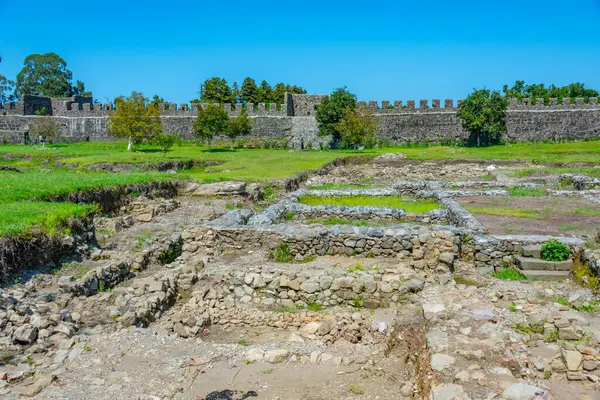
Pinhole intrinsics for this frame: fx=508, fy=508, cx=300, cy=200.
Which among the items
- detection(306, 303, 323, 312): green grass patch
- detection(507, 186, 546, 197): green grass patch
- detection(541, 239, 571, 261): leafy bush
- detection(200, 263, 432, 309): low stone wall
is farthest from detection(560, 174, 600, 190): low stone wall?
detection(306, 303, 323, 312): green grass patch

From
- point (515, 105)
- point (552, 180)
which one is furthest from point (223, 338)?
point (515, 105)

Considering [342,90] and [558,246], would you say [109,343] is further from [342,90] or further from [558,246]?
[342,90]

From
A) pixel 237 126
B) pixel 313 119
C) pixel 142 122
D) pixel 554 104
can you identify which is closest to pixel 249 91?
pixel 313 119

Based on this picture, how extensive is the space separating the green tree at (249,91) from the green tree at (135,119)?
88.5 ft

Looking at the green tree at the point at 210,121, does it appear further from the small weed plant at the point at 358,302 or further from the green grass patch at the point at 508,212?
the small weed plant at the point at 358,302

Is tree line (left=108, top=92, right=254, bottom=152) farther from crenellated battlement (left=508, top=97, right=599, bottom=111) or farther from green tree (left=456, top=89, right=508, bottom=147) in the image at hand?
crenellated battlement (left=508, top=97, right=599, bottom=111)

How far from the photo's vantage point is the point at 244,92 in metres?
64.6

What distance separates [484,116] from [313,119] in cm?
1612

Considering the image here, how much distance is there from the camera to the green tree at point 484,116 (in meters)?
44.1

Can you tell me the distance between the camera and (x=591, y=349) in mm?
5461

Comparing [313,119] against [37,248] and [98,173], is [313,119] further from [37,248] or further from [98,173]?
[37,248]

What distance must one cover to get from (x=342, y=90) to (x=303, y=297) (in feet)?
132

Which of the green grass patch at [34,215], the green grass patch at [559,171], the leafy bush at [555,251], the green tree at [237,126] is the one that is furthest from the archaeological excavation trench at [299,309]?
the green tree at [237,126]

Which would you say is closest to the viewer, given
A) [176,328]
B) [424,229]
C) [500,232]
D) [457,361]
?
[457,361]
